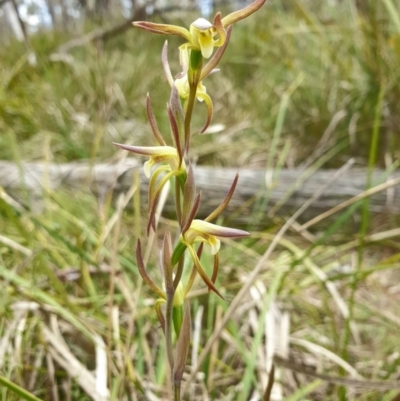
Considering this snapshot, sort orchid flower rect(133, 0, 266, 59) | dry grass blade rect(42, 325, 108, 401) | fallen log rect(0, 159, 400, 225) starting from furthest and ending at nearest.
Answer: fallen log rect(0, 159, 400, 225), dry grass blade rect(42, 325, 108, 401), orchid flower rect(133, 0, 266, 59)

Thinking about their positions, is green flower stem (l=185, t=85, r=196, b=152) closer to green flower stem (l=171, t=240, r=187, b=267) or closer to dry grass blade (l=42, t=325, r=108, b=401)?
green flower stem (l=171, t=240, r=187, b=267)

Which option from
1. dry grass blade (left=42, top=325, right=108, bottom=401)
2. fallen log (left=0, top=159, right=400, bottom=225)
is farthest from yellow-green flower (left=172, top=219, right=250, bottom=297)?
fallen log (left=0, top=159, right=400, bottom=225)

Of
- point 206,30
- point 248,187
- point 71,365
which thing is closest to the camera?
point 206,30

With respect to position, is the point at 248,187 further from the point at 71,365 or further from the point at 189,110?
the point at 189,110

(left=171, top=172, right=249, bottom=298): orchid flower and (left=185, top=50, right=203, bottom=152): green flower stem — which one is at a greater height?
(left=185, top=50, right=203, bottom=152): green flower stem

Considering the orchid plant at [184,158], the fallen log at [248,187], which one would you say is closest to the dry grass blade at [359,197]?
the orchid plant at [184,158]

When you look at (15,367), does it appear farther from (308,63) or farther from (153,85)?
(153,85)

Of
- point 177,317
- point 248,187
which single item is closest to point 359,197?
point 177,317

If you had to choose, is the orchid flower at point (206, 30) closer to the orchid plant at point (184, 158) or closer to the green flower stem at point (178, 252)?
the orchid plant at point (184, 158)

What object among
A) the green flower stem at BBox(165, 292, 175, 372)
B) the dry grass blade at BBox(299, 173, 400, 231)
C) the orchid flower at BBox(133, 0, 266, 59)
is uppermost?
the dry grass blade at BBox(299, 173, 400, 231)
